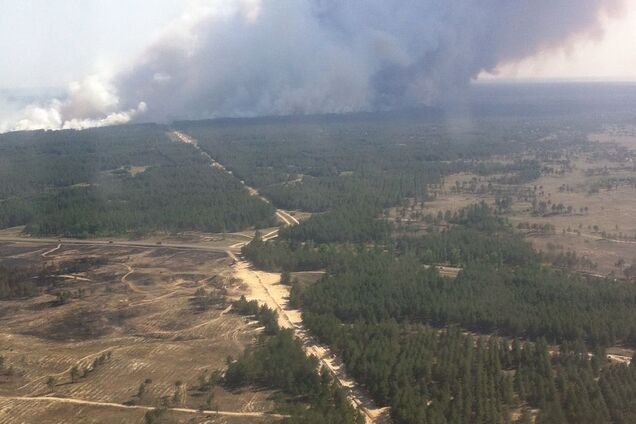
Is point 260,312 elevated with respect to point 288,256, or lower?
lower

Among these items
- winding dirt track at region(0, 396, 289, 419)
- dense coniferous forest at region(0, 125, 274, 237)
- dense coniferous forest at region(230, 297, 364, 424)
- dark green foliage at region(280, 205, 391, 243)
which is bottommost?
winding dirt track at region(0, 396, 289, 419)

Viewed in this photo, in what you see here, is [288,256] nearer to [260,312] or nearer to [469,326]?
[260,312]

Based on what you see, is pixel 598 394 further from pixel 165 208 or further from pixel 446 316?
pixel 165 208

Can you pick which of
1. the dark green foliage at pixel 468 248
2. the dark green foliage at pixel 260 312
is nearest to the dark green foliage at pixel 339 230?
the dark green foliage at pixel 468 248

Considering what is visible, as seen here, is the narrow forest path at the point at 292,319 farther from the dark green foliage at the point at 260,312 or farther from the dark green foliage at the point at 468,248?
the dark green foliage at the point at 468,248

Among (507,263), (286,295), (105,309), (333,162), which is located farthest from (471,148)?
(105,309)

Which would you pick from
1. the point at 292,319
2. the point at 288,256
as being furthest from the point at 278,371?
the point at 288,256

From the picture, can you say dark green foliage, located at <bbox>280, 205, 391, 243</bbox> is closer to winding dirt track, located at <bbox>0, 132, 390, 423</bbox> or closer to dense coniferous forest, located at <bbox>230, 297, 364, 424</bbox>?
winding dirt track, located at <bbox>0, 132, 390, 423</bbox>

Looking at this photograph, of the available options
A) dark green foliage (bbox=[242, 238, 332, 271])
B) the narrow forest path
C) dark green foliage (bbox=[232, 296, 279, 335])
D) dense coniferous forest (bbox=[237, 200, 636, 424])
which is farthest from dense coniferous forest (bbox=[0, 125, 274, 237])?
dark green foliage (bbox=[232, 296, 279, 335])
